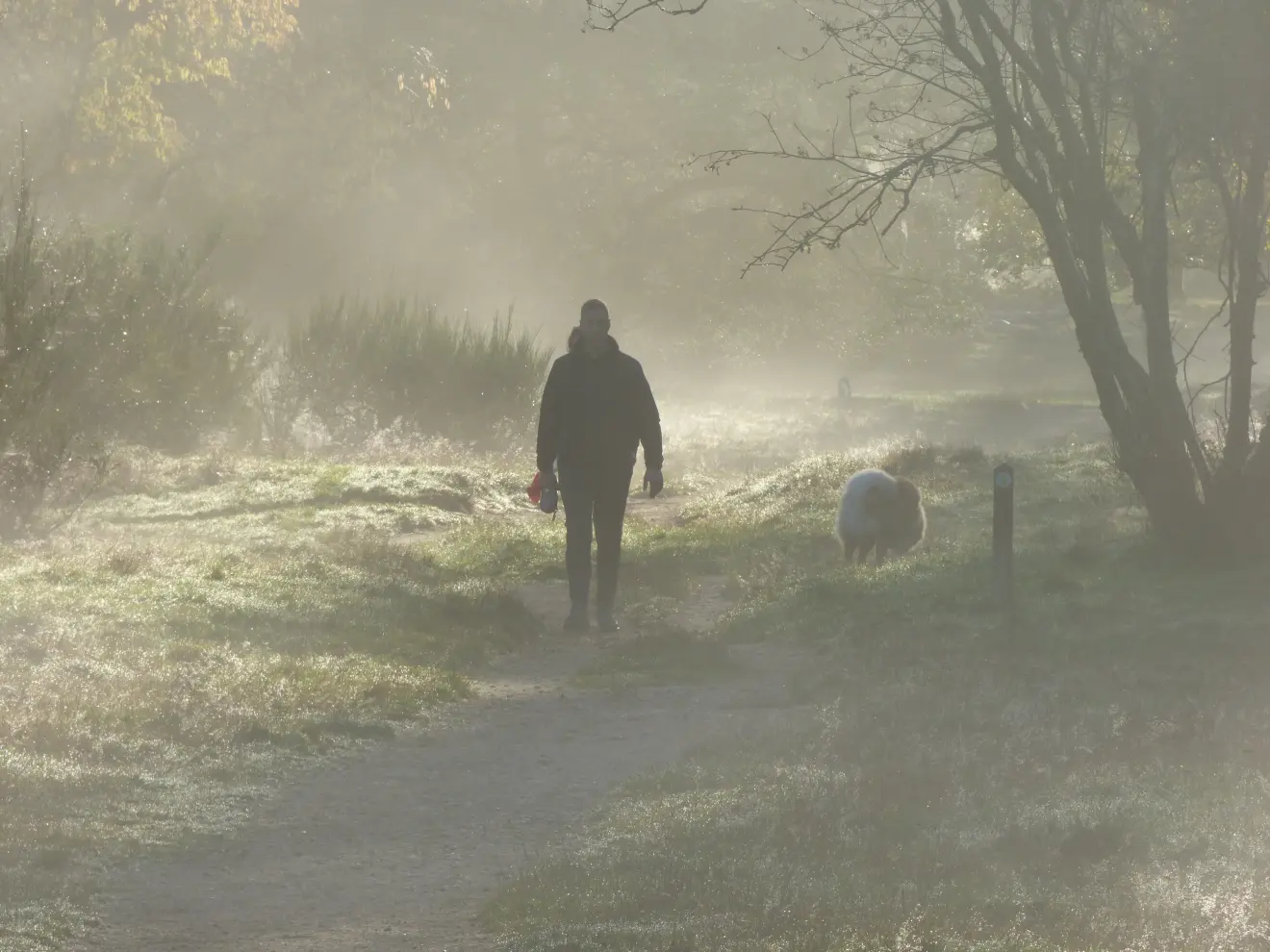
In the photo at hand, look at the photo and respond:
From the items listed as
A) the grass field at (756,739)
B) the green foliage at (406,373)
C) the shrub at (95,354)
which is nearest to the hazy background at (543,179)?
the shrub at (95,354)

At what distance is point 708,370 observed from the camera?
178ft

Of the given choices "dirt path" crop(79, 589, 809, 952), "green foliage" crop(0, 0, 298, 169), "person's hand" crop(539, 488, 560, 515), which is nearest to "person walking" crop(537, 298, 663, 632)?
"person's hand" crop(539, 488, 560, 515)

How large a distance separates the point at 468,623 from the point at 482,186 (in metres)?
32.8

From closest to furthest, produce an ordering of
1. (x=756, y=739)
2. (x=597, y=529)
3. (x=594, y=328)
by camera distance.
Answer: (x=756, y=739)
(x=594, y=328)
(x=597, y=529)

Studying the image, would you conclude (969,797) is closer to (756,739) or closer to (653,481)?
(756,739)

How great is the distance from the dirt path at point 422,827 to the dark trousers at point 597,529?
162 cm

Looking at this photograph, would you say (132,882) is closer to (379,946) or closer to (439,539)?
(379,946)

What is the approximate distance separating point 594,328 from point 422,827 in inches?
197

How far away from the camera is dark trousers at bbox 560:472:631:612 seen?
11867mm

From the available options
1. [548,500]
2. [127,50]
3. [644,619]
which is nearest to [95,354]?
[644,619]

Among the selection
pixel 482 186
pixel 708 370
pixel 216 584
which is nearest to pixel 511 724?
pixel 216 584

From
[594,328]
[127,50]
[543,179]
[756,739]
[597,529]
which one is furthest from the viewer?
[543,179]

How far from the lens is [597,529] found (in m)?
11.9

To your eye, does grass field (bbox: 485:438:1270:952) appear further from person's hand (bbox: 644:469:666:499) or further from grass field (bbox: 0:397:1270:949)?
person's hand (bbox: 644:469:666:499)
